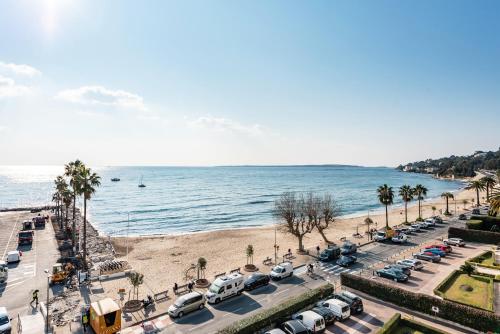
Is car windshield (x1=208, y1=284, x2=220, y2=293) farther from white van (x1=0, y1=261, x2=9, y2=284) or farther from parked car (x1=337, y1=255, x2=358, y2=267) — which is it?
white van (x1=0, y1=261, x2=9, y2=284)

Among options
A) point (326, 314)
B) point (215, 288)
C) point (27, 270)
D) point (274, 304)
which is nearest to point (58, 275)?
point (27, 270)

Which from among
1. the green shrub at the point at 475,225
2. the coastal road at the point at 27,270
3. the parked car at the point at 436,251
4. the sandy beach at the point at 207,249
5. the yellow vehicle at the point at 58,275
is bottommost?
the sandy beach at the point at 207,249

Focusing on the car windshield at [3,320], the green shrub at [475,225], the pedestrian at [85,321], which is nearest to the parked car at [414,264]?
the green shrub at [475,225]

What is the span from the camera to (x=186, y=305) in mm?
29016

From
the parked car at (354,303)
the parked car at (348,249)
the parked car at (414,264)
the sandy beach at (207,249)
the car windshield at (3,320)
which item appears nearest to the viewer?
the car windshield at (3,320)

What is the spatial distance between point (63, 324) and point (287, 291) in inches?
877

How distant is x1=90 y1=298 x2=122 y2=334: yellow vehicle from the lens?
80.1ft

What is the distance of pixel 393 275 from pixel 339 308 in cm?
1304

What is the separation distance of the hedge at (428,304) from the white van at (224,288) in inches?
464

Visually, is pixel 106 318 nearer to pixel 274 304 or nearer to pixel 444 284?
pixel 274 304

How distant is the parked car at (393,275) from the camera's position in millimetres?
35969

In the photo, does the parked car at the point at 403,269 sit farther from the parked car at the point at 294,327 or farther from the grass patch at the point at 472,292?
the parked car at the point at 294,327

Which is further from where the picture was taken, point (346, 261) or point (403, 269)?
point (346, 261)

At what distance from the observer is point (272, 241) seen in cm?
6769
